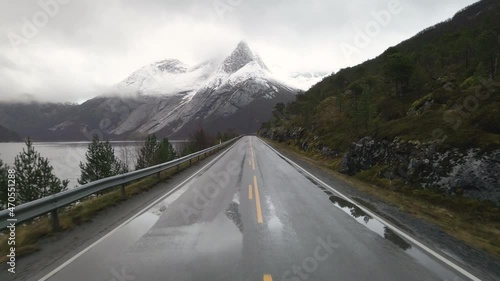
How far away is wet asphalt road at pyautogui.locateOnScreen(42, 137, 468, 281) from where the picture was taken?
486 cm

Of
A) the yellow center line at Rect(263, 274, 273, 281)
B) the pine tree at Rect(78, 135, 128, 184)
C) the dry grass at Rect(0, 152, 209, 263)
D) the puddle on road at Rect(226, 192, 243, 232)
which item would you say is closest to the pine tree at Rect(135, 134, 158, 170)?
the pine tree at Rect(78, 135, 128, 184)

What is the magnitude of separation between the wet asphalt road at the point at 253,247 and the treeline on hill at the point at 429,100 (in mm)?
7176

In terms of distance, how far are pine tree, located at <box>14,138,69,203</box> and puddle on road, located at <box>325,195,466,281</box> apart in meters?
36.7

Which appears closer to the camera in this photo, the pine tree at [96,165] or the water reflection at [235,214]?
the water reflection at [235,214]

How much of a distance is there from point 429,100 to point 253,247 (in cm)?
2385

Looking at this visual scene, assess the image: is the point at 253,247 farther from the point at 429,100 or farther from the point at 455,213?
the point at 429,100

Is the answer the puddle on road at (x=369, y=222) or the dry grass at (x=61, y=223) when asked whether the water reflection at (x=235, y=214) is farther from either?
the dry grass at (x=61, y=223)

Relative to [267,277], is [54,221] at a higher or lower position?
higher

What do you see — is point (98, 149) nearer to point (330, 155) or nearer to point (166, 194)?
point (330, 155)

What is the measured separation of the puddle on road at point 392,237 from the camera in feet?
16.5

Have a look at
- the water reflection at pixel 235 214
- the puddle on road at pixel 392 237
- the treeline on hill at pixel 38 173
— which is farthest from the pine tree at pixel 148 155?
the puddle on road at pixel 392 237

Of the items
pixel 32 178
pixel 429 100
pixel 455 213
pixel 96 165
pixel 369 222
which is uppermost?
pixel 429 100

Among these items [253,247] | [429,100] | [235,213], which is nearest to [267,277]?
[253,247]

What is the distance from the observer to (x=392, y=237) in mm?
6711
